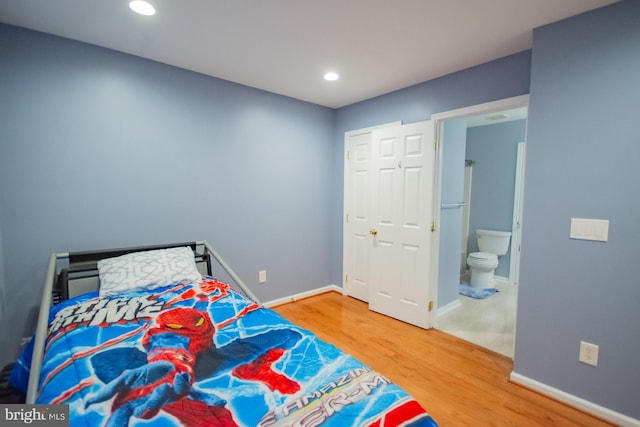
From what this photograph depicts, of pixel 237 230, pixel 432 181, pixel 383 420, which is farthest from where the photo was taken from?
pixel 237 230

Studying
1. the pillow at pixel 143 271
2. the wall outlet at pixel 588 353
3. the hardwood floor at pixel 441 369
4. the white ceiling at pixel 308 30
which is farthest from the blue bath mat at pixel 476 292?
the pillow at pixel 143 271

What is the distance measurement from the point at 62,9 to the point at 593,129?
3.26 metres

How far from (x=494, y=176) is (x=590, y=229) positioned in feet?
9.55

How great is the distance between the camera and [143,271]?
2.00 metres

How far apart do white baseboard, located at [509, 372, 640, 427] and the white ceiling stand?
2.35 metres

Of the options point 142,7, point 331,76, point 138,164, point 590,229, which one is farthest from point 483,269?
point 142,7

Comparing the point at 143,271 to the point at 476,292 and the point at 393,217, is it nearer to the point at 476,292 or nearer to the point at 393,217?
the point at 393,217

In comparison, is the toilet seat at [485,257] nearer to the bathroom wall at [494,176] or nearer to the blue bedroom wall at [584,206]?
the bathroom wall at [494,176]

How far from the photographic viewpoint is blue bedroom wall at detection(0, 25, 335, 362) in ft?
6.44

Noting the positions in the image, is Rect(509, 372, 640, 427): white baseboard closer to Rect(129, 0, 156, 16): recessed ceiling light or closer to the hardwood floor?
the hardwood floor

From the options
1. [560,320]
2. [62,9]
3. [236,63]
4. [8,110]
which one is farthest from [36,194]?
[560,320]

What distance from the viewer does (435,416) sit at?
1701mm

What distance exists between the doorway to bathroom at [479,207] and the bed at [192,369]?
2007 millimetres

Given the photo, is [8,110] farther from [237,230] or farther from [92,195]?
[237,230]
